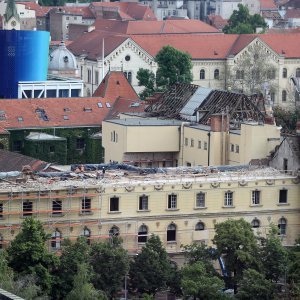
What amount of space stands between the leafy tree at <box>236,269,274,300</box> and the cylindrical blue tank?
49.1 metres

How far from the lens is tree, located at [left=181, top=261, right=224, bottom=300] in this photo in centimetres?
7250

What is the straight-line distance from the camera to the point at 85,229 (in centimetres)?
7769

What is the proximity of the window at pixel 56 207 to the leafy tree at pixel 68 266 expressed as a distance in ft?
11.4

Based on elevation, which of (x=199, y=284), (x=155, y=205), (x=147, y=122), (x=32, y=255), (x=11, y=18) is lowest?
(x=199, y=284)

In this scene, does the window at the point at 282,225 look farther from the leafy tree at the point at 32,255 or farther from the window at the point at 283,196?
the leafy tree at the point at 32,255

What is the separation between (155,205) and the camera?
259 ft

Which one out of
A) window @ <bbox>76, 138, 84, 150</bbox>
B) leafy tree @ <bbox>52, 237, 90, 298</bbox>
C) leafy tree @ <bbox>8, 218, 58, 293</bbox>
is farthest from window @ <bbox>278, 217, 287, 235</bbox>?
window @ <bbox>76, 138, 84, 150</bbox>

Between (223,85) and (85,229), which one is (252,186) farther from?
(223,85)

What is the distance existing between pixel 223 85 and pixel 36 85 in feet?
87.3

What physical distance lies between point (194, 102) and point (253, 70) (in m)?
44.6

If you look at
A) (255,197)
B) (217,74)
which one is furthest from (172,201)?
(217,74)

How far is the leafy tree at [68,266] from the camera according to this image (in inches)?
2832

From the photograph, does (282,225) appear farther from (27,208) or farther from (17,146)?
(17,146)

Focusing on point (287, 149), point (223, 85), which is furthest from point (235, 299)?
point (223, 85)
